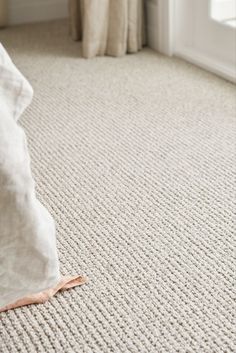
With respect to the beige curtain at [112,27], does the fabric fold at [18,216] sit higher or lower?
higher

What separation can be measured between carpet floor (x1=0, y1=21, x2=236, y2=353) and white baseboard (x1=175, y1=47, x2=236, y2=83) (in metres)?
0.03

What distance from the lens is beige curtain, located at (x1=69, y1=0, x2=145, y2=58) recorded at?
2.12 meters

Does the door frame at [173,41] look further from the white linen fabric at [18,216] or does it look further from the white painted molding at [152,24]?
the white linen fabric at [18,216]

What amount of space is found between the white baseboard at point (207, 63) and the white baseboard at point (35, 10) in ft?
3.02

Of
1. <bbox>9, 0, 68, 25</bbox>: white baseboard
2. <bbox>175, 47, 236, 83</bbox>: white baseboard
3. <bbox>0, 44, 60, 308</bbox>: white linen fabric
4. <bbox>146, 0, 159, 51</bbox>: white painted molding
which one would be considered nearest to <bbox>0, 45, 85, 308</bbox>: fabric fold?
<bbox>0, 44, 60, 308</bbox>: white linen fabric

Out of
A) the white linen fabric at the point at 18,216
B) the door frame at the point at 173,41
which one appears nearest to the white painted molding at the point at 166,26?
the door frame at the point at 173,41

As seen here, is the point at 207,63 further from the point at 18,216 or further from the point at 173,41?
the point at 18,216

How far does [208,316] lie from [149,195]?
0.41 meters

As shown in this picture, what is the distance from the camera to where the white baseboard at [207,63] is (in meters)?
1.90

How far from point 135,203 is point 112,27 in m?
1.16

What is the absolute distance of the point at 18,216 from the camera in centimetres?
69

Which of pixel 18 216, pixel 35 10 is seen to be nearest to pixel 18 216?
pixel 18 216

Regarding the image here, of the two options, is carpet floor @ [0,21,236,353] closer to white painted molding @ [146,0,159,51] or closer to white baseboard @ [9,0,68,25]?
white painted molding @ [146,0,159,51]

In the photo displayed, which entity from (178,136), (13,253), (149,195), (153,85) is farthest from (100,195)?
(153,85)
